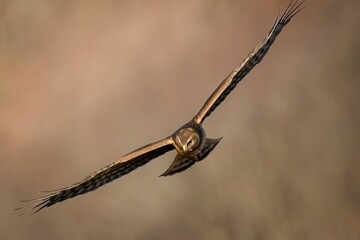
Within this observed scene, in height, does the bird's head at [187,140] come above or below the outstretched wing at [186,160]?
above

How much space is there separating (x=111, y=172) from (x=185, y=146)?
4.14 meters

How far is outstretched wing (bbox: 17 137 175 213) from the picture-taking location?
28734 millimetres

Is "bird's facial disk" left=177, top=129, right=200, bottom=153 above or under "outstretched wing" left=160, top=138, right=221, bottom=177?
above

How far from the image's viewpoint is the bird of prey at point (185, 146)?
1155 inches

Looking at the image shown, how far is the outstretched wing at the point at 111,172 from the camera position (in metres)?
28.7

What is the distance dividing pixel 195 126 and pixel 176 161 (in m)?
2.32

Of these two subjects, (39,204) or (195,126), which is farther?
(195,126)

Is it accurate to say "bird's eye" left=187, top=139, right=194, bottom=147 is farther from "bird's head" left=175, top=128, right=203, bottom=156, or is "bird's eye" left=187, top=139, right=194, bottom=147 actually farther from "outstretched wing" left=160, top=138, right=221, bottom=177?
"outstretched wing" left=160, top=138, right=221, bottom=177

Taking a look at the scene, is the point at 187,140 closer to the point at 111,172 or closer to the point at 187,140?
the point at 187,140

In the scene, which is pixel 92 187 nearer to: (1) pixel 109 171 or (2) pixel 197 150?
(1) pixel 109 171

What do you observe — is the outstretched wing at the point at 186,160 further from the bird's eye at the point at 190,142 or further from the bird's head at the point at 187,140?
the bird's eye at the point at 190,142

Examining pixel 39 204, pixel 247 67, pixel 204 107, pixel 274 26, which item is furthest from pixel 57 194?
pixel 274 26

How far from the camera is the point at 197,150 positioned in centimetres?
3056

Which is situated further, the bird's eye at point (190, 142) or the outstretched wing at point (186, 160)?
the outstretched wing at point (186, 160)
